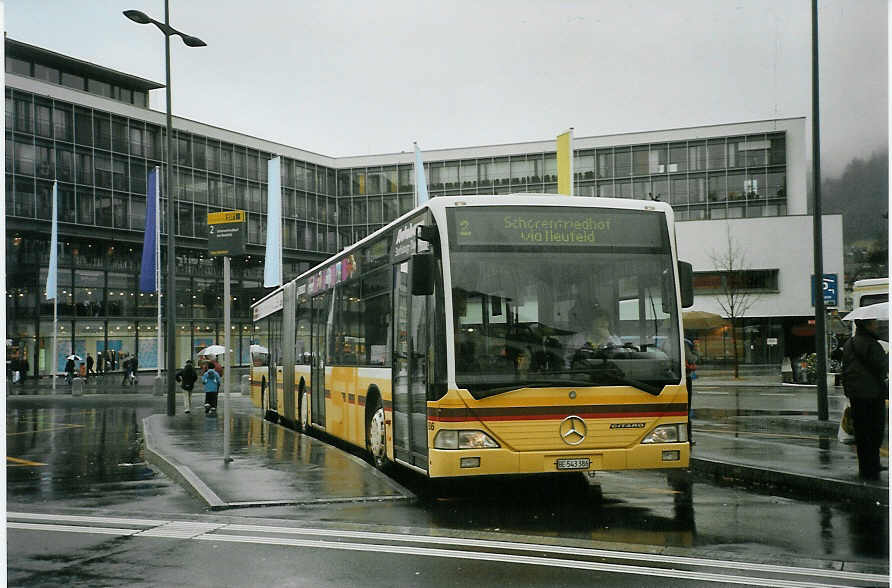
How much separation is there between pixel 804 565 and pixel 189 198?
6679 cm

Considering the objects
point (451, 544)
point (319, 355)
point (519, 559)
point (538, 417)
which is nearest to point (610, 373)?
point (538, 417)

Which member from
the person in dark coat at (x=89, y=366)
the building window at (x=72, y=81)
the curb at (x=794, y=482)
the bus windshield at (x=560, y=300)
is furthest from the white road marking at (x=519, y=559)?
the building window at (x=72, y=81)

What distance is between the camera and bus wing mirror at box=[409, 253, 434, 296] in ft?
32.6

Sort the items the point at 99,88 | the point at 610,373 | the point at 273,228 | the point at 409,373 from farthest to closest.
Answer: the point at 99,88, the point at 273,228, the point at 409,373, the point at 610,373

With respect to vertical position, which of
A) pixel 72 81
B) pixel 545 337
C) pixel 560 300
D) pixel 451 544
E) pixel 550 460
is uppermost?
pixel 72 81

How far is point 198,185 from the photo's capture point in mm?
70750

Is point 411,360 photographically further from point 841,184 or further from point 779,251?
point 779,251

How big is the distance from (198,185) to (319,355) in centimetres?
5605

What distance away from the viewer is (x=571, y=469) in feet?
33.1

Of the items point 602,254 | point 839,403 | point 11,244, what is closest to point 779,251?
point 839,403

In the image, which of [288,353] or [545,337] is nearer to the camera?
[545,337]

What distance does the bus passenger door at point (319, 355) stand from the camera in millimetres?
17203

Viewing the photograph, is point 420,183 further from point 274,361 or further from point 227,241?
point 227,241

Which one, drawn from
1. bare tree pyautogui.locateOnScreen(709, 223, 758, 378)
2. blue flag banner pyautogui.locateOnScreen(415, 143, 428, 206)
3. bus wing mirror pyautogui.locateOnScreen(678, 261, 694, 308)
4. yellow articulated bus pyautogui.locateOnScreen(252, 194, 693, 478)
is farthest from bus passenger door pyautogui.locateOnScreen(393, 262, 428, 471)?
bare tree pyautogui.locateOnScreen(709, 223, 758, 378)
